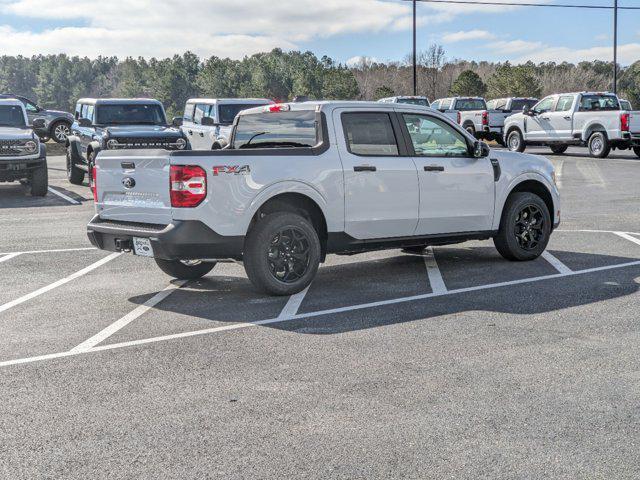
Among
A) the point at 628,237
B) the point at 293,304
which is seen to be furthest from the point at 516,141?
the point at 293,304

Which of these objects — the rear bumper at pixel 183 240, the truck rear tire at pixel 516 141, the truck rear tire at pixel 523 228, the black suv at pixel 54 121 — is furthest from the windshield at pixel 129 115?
the black suv at pixel 54 121

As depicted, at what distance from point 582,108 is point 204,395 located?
25.4 metres

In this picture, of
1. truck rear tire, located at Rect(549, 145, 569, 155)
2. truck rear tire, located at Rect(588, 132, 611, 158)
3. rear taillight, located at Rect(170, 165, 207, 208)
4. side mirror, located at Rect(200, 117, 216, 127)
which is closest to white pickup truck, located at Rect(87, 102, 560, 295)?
rear taillight, located at Rect(170, 165, 207, 208)

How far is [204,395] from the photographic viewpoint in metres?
5.23

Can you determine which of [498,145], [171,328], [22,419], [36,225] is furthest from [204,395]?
[498,145]

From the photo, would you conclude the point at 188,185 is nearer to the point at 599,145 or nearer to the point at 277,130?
the point at 277,130

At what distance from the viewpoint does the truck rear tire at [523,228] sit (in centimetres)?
973

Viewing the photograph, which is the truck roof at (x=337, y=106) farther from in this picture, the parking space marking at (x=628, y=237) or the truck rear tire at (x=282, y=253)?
the parking space marking at (x=628, y=237)

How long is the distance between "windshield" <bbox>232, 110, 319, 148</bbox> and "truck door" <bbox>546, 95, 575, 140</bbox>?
70.0ft

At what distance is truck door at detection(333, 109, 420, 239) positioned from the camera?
8.48 meters

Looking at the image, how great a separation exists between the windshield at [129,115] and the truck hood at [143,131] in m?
0.53

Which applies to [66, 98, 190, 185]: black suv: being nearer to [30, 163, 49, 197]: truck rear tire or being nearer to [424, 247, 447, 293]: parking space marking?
[30, 163, 49, 197]: truck rear tire

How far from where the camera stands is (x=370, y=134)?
344 inches

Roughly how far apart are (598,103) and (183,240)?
23697 mm
